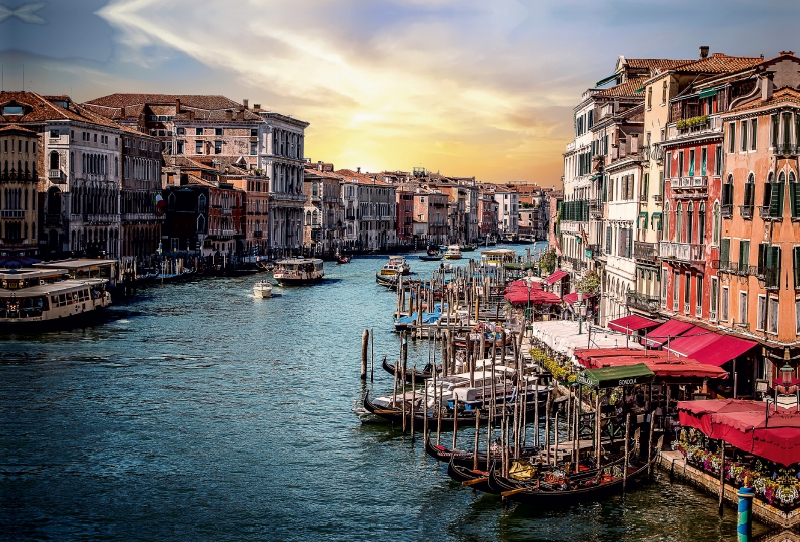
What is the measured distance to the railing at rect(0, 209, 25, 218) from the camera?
4800 cm

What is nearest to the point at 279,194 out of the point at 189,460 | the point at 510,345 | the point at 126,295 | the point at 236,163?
the point at 236,163

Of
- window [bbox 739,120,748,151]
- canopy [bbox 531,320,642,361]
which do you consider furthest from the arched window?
canopy [bbox 531,320,642,361]

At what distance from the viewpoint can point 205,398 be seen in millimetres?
24719

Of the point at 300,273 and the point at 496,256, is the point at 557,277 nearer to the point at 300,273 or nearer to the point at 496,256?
the point at 300,273

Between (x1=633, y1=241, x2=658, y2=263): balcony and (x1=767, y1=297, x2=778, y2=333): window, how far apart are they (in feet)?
19.3

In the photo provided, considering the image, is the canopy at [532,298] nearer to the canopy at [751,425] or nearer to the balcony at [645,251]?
the balcony at [645,251]

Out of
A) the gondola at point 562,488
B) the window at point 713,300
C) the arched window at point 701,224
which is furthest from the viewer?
the arched window at point 701,224

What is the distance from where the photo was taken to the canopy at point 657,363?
18125mm

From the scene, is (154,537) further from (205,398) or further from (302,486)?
(205,398)

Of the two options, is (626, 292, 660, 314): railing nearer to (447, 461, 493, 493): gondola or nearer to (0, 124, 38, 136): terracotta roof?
(447, 461, 493, 493): gondola

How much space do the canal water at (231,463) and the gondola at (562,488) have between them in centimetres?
21

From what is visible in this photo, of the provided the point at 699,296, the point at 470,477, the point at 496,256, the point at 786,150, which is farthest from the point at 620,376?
the point at 496,256

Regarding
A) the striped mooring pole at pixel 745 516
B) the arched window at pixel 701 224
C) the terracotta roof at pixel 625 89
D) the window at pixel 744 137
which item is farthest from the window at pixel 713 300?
the terracotta roof at pixel 625 89

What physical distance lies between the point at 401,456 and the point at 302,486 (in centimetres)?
232
